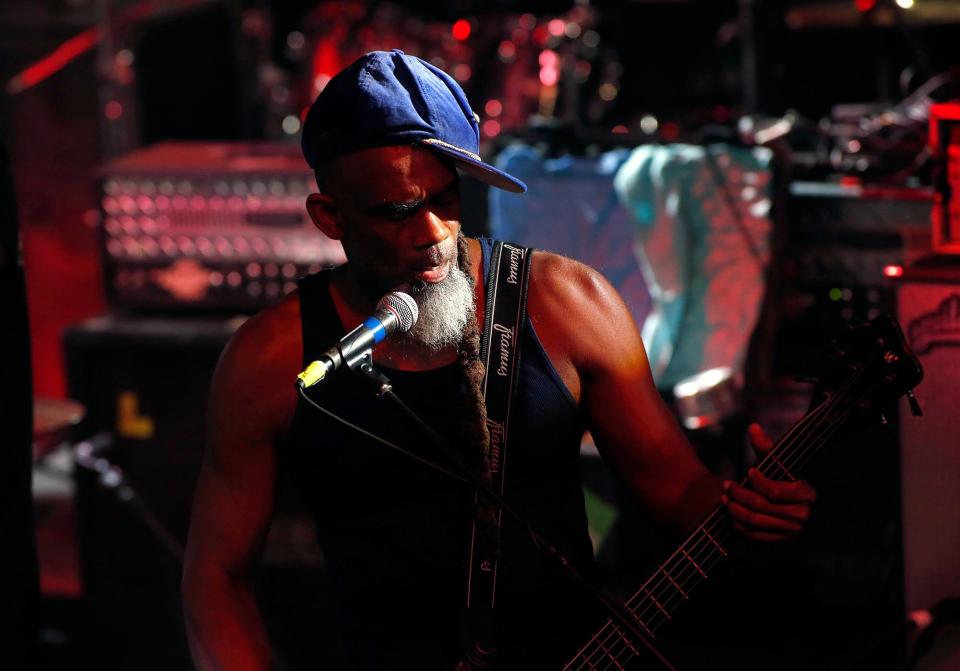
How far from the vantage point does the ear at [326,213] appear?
7.71 ft

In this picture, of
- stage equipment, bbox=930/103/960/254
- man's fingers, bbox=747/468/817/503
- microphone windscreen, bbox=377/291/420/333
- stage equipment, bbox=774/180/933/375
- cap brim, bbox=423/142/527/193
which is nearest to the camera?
microphone windscreen, bbox=377/291/420/333

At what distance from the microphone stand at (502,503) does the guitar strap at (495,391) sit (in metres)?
0.34

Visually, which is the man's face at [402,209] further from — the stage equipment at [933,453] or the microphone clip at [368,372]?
the stage equipment at [933,453]

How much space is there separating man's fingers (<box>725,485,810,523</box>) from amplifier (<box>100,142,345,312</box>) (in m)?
2.89

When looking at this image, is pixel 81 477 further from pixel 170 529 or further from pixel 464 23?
pixel 464 23

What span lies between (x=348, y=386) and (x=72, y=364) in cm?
287

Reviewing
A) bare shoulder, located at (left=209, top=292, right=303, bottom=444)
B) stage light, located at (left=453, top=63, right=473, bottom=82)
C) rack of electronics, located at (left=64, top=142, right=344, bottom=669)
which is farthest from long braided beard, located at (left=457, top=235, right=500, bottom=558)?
stage light, located at (left=453, top=63, right=473, bottom=82)

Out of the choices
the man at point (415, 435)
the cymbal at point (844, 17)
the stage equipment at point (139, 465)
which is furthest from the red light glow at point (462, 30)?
the man at point (415, 435)

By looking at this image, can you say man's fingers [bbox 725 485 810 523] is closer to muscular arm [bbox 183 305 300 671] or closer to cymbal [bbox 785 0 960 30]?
muscular arm [bbox 183 305 300 671]

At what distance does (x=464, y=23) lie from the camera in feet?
17.1

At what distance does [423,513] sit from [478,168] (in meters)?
0.68

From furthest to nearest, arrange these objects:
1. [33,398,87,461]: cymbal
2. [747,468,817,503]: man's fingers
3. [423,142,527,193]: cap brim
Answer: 1. [33,398,87,461]: cymbal
2. [423,142,527,193]: cap brim
3. [747,468,817,503]: man's fingers

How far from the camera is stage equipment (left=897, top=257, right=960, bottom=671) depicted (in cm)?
278

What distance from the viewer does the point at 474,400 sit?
2.35m
